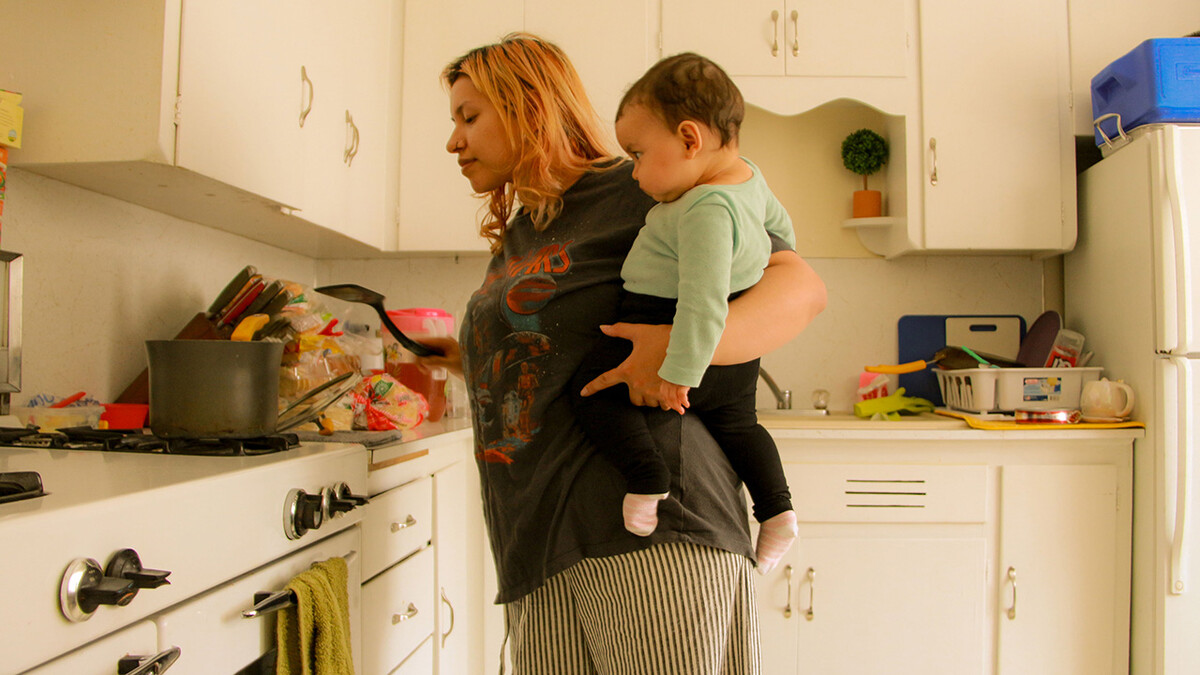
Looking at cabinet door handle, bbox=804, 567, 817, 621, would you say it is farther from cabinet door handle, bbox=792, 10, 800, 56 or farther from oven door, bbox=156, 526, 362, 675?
cabinet door handle, bbox=792, 10, 800, 56

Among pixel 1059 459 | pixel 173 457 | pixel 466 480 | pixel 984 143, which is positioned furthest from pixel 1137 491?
pixel 173 457

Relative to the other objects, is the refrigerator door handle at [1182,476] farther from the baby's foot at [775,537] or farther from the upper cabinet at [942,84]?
the baby's foot at [775,537]

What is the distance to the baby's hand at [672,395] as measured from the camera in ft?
2.68

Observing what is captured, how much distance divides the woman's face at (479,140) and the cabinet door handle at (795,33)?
1.46 meters

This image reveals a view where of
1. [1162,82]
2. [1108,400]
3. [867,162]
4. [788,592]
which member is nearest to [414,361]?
[788,592]

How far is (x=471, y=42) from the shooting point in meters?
2.26

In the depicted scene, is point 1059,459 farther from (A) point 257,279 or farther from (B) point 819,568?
(A) point 257,279

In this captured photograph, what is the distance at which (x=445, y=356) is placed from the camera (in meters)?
1.30

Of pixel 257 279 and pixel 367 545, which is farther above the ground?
pixel 257 279

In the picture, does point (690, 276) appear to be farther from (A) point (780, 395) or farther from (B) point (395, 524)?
(A) point (780, 395)

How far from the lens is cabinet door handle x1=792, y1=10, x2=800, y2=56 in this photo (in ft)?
7.29

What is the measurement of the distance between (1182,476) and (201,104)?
2246mm

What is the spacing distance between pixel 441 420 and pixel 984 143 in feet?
5.63

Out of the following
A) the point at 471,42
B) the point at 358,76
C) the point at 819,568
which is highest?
the point at 471,42
